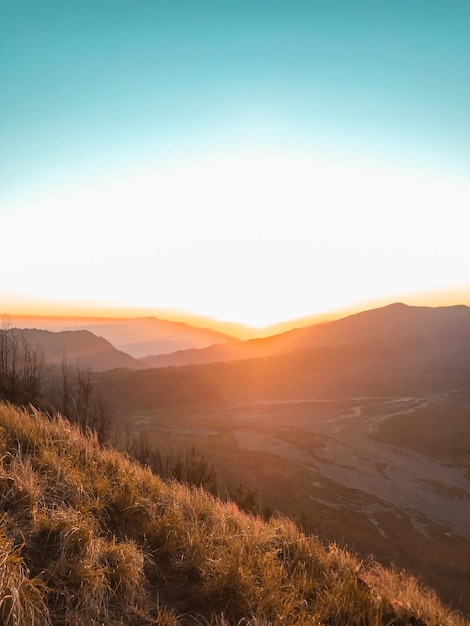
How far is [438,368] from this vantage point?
11069cm

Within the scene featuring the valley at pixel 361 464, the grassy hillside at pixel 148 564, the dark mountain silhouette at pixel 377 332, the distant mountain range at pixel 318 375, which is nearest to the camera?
the grassy hillside at pixel 148 564

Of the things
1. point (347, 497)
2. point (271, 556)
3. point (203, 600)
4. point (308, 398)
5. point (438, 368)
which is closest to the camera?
point (203, 600)

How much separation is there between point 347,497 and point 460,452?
25.5 metres

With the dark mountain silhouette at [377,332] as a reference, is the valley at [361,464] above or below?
below

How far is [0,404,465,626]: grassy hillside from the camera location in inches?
142

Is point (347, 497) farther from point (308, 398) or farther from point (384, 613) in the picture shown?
point (308, 398)

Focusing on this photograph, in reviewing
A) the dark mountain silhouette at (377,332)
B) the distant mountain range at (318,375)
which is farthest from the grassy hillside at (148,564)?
the dark mountain silhouette at (377,332)

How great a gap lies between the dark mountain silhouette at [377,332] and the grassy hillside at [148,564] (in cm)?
14578

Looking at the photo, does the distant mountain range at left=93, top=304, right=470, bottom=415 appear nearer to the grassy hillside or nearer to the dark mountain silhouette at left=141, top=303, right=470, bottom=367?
the dark mountain silhouette at left=141, top=303, right=470, bottom=367

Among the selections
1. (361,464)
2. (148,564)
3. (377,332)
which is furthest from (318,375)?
(148,564)

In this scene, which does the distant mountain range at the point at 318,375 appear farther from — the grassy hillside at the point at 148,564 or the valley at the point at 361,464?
the grassy hillside at the point at 148,564

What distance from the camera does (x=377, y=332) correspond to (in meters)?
163

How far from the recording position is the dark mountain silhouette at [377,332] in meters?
150

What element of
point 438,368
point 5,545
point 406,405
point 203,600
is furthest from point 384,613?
point 438,368
